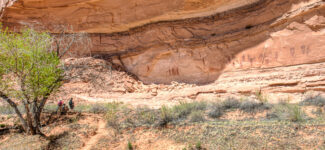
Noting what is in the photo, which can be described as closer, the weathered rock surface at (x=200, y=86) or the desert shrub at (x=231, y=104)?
the desert shrub at (x=231, y=104)

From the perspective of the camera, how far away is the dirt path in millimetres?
5550

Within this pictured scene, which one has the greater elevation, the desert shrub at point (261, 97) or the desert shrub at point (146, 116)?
the desert shrub at point (261, 97)

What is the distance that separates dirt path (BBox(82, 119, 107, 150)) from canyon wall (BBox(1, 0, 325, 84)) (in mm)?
4940

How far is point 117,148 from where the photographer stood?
5.28 meters

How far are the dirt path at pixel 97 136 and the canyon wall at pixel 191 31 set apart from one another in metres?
4.94

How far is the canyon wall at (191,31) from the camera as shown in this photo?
332 inches

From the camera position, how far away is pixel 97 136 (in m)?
6.09

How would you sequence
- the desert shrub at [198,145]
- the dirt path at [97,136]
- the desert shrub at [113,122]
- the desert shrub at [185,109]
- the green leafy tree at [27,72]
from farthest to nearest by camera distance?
1. the desert shrub at [185,109]
2. the desert shrub at [113,122]
3. the dirt path at [97,136]
4. the green leafy tree at [27,72]
5. the desert shrub at [198,145]

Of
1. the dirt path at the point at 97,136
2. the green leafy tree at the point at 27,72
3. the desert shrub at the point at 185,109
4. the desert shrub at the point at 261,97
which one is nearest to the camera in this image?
the green leafy tree at the point at 27,72

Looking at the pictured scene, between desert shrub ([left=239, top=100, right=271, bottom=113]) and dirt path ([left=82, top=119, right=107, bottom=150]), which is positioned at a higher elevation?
desert shrub ([left=239, top=100, right=271, bottom=113])

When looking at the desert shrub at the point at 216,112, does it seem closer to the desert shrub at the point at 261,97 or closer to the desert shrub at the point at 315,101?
the desert shrub at the point at 261,97

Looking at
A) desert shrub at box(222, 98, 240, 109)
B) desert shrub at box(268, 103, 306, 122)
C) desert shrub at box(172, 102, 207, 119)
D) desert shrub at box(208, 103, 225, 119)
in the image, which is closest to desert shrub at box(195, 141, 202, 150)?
desert shrub at box(172, 102, 207, 119)

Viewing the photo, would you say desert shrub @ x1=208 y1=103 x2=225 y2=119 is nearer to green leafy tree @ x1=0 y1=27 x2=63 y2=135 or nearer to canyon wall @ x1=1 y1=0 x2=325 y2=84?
canyon wall @ x1=1 y1=0 x2=325 y2=84

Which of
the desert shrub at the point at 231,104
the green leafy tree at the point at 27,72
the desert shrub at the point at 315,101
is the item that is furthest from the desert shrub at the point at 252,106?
the green leafy tree at the point at 27,72
